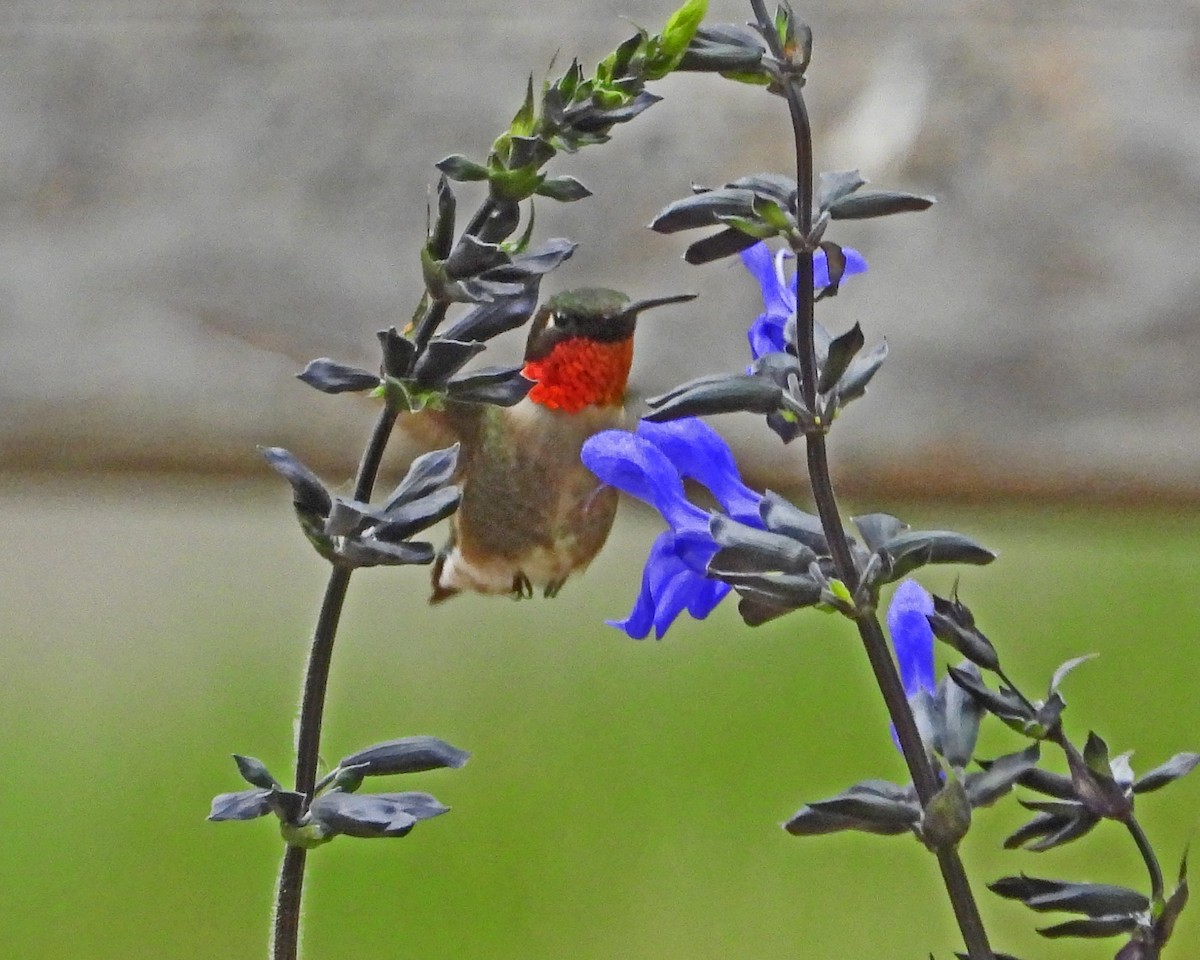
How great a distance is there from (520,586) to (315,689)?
474mm

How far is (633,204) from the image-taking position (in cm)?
118

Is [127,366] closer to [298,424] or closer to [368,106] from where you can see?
[298,424]

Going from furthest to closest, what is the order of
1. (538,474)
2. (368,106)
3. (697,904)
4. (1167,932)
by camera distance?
(697,904), (368,106), (538,474), (1167,932)

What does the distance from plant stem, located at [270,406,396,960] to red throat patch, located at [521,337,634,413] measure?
0.41m

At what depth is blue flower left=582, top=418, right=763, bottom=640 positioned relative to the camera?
0.48 meters

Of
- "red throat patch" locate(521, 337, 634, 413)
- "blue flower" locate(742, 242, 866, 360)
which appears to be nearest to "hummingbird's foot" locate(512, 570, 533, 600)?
"red throat patch" locate(521, 337, 634, 413)

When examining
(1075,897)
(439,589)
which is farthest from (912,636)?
(439,589)

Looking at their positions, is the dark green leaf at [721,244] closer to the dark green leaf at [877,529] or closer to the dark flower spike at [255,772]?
the dark green leaf at [877,529]

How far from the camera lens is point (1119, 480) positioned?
117cm

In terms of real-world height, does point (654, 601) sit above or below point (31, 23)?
below

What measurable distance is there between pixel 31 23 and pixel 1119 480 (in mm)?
997

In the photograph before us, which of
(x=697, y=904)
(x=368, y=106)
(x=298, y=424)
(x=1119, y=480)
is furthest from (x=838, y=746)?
(x=368, y=106)

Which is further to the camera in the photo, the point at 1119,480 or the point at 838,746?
the point at 838,746

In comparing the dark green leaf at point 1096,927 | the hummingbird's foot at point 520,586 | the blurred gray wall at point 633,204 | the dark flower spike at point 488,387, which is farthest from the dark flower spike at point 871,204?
the blurred gray wall at point 633,204
